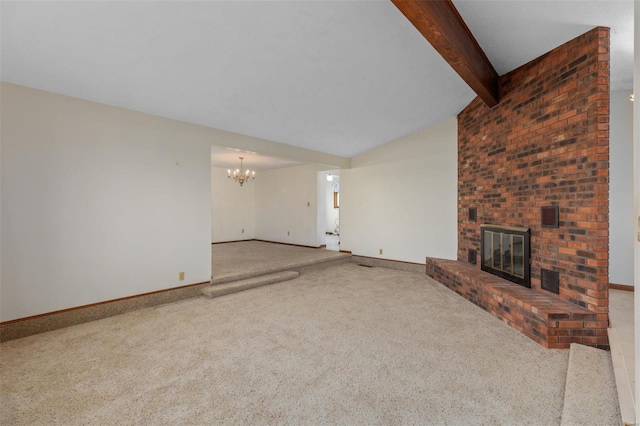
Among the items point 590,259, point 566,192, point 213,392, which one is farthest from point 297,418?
point 566,192

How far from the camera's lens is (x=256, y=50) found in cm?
270

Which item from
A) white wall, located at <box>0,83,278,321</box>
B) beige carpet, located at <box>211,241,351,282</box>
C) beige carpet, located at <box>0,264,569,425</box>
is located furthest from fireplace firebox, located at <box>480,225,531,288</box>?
white wall, located at <box>0,83,278,321</box>

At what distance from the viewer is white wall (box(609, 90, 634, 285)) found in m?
3.91

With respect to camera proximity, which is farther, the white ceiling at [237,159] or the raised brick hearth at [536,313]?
the white ceiling at [237,159]

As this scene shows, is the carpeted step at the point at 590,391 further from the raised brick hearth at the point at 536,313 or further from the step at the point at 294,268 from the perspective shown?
the step at the point at 294,268

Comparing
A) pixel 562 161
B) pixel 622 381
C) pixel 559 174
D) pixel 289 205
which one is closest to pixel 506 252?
pixel 559 174

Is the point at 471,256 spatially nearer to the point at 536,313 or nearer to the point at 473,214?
the point at 473,214

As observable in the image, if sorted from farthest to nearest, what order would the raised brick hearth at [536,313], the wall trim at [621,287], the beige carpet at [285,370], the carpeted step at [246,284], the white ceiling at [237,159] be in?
the white ceiling at [237,159]
the carpeted step at [246,284]
the wall trim at [621,287]
the raised brick hearth at [536,313]
the beige carpet at [285,370]

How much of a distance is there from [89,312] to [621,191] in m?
7.12

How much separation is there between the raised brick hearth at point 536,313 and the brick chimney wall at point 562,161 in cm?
13

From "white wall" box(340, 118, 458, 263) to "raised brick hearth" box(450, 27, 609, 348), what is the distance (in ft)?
3.97

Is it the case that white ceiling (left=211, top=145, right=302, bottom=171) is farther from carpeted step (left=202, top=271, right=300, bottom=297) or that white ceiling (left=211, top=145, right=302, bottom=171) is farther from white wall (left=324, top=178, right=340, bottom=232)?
white wall (left=324, top=178, right=340, bottom=232)

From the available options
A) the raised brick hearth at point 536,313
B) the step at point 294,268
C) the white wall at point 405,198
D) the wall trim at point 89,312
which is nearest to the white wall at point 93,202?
the wall trim at point 89,312

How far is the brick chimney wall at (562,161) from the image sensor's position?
8.53ft
